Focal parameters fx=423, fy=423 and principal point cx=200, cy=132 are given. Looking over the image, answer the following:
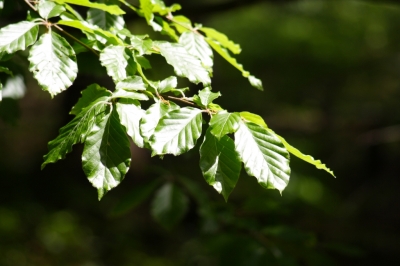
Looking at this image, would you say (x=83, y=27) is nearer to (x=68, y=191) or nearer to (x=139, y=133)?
(x=139, y=133)

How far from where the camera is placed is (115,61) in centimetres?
95

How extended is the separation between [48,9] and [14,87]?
0.70 metres

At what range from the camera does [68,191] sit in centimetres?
528

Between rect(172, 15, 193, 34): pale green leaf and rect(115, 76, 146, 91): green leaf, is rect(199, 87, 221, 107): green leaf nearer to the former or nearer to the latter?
rect(115, 76, 146, 91): green leaf

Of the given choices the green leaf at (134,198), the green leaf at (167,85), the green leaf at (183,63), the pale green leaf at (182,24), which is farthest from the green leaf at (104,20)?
the green leaf at (134,198)

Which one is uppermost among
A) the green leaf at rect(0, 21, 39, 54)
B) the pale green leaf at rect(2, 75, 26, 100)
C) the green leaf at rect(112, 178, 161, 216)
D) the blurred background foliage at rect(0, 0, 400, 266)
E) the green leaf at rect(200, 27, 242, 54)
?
the green leaf at rect(0, 21, 39, 54)

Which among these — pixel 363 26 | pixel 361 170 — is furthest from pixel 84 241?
pixel 363 26

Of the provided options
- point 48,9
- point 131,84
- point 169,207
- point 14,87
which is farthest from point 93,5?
point 169,207

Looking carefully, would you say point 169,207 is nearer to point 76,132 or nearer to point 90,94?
point 90,94

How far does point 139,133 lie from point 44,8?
0.39 m

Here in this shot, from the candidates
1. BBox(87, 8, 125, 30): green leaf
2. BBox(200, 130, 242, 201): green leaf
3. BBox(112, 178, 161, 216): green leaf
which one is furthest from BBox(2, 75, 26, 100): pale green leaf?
BBox(200, 130, 242, 201): green leaf

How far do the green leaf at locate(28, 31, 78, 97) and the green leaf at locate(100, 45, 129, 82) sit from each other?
8 centimetres

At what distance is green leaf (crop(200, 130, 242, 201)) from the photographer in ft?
2.89

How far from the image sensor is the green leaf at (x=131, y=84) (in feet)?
2.93
